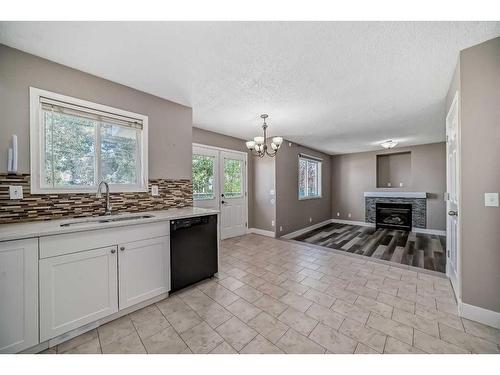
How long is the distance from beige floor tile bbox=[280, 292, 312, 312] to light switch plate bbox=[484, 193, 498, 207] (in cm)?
180

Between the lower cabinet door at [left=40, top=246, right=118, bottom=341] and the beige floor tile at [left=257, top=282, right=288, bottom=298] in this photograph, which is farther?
the beige floor tile at [left=257, top=282, right=288, bottom=298]

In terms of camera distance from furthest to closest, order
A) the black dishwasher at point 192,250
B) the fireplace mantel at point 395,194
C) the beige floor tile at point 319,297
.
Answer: the fireplace mantel at point 395,194 < the black dishwasher at point 192,250 < the beige floor tile at point 319,297

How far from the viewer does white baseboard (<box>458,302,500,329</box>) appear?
5.53 ft

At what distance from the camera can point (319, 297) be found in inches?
85.7

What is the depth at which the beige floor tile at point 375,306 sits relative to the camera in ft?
6.25

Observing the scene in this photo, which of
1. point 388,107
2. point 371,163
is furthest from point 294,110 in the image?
point 371,163

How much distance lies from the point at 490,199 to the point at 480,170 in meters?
0.26

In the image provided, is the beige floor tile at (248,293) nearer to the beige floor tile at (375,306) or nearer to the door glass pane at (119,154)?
the beige floor tile at (375,306)

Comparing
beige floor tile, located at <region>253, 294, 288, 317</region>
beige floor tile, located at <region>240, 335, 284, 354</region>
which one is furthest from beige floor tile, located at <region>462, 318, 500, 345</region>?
beige floor tile, located at <region>240, 335, 284, 354</region>

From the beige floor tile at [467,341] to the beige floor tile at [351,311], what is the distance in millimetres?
541

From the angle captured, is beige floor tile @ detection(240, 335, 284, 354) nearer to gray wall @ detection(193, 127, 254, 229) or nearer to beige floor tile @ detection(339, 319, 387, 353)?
beige floor tile @ detection(339, 319, 387, 353)

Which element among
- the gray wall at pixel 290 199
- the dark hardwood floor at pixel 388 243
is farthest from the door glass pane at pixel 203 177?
the dark hardwood floor at pixel 388 243

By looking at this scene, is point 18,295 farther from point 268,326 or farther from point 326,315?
point 326,315
